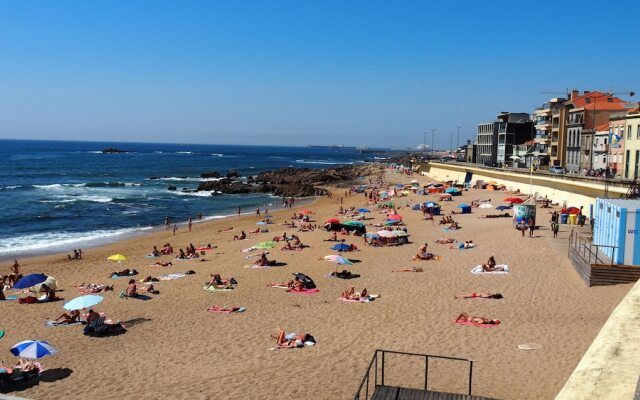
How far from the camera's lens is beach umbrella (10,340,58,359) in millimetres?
11320

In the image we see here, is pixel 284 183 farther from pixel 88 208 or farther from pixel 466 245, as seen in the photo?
pixel 466 245

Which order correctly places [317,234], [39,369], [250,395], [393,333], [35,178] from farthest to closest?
[35,178] → [317,234] → [393,333] → [39,369] → [250,395]

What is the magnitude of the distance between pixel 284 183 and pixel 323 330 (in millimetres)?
59643

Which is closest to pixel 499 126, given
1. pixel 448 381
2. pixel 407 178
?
pixel 407 178

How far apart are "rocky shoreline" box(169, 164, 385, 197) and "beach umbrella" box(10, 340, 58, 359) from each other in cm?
4817

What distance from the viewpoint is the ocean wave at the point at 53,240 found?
29.2 m

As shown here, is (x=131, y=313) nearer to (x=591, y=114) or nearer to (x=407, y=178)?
(x=591, y=114)

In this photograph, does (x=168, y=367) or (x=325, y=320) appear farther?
(x=325, y=320)

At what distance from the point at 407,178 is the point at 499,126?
16.0m

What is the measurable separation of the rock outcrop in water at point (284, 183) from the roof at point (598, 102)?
28.7 m

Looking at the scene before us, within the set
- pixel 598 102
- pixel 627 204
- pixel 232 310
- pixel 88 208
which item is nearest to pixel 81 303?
pixel 232 310

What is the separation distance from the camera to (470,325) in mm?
13742

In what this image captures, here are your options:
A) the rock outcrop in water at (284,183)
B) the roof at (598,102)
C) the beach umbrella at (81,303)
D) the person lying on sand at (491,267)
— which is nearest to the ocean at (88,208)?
the rock outcrop in water at (284,183)

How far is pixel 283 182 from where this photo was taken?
74.0 meters
